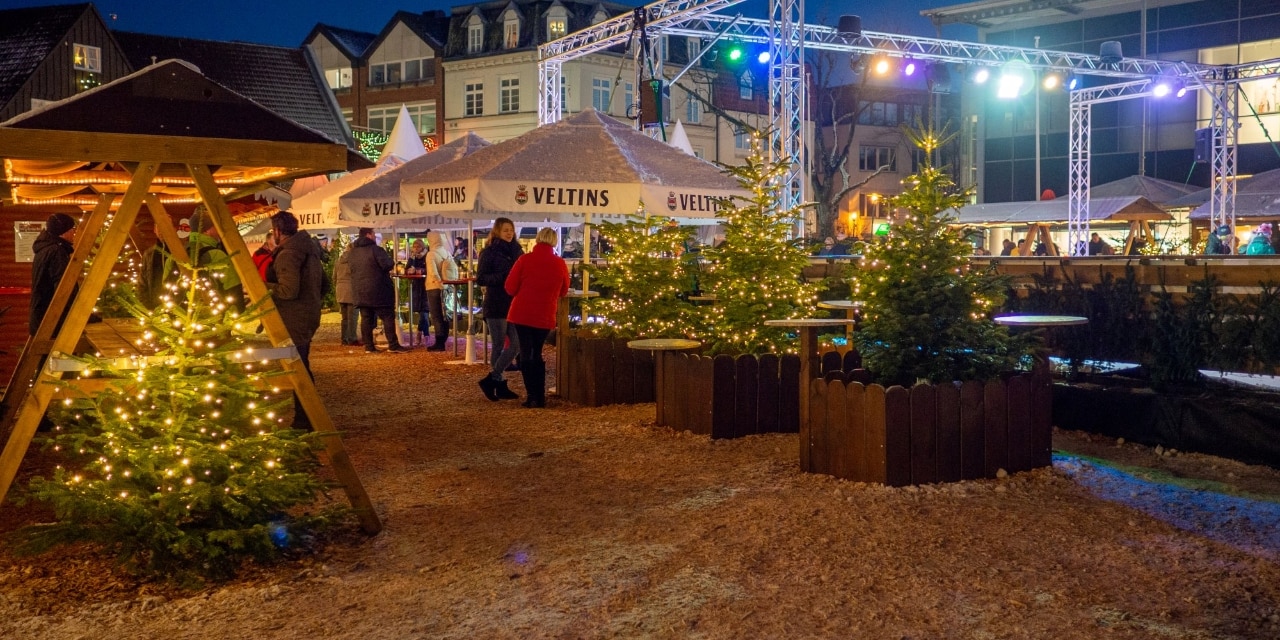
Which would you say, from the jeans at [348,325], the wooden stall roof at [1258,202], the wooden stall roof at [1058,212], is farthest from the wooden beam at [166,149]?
the wooden stall roof at [1258,202]

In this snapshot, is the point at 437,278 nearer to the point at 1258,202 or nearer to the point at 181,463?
the point at 181,463

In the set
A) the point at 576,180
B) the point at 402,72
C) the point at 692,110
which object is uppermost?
the point at 402,72

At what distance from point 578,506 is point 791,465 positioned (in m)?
1.72

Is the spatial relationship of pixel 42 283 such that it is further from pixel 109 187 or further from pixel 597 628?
pixel 597 628

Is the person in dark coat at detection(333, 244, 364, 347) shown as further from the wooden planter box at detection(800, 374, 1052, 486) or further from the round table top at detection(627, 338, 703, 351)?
the wooden planter box at detection(800, 374, 1052, 486)

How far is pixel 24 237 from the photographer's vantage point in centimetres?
1499

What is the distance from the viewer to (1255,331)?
29.9 feet

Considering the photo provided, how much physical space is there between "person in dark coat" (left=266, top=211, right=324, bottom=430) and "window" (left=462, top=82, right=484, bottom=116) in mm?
46846

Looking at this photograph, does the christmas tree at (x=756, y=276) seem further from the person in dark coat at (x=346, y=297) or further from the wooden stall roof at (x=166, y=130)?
the person in dark coat at (x=346, y=297)

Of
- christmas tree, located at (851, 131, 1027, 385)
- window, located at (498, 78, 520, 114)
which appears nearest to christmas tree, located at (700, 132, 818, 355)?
christmas tree, located at (851, 131, 1027, 385)

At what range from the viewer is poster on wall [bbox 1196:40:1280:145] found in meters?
38.1

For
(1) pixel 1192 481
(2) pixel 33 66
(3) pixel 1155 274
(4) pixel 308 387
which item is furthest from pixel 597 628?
(2) pixel 33 66

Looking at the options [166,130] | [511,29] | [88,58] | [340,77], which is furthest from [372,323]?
[340,77]

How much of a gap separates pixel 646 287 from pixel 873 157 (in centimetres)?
5352
